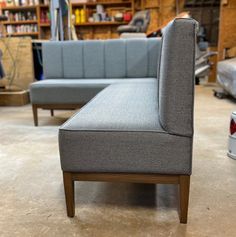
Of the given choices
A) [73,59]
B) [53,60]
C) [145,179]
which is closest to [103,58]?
[73,59]

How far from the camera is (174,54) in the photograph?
100cm

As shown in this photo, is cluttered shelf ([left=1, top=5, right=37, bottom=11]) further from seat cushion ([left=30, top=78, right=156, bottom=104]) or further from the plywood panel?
seat cushion ([left=30, top=78, right=156, bottom=104])

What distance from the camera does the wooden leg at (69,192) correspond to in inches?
→ 45.7

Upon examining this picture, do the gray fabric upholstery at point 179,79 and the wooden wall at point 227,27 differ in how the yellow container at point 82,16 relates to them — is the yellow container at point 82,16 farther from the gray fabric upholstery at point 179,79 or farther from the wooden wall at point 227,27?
the gray fabric upholstery at point 179,79

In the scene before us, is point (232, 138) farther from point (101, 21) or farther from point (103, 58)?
point (101, 21)

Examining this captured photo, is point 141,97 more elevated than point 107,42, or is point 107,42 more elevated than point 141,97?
point 107,42

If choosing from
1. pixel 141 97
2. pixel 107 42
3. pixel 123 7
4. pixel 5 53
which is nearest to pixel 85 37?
pixel 123 7

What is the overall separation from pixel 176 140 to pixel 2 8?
728 centimetres

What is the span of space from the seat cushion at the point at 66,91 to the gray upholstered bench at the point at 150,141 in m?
1.40

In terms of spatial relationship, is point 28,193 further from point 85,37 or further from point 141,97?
point 85,37

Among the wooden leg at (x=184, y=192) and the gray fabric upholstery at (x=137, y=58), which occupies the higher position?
the gray fabric upholstery at (x=137, y=58)

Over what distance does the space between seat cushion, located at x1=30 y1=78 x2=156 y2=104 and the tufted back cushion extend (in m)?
0.39

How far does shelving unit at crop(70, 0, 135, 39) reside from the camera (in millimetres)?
6902

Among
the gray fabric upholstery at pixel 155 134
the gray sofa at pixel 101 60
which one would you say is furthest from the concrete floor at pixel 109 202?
the gray sofa at pixel 101 60
